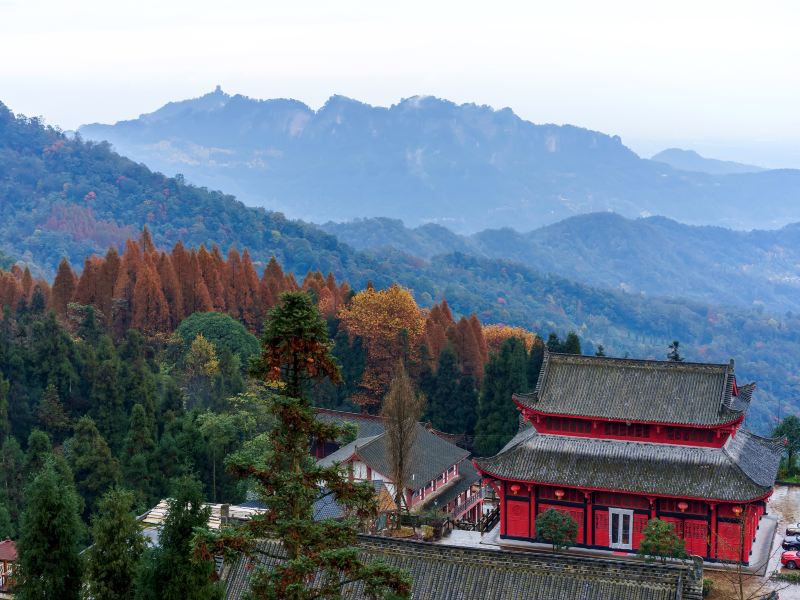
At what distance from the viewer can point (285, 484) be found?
18453 millimetres

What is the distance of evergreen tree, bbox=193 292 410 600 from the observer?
1797 centimetres

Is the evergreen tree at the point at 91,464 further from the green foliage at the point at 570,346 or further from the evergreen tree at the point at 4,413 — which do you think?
the green foliage at the point at 570,346

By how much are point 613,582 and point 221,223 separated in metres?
171

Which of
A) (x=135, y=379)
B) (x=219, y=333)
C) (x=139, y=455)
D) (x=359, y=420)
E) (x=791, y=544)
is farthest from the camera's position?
(x=219, y=333)

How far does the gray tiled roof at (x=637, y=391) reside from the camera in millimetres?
38219

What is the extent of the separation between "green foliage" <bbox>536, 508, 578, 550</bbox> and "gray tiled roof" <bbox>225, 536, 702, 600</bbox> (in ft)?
36.8

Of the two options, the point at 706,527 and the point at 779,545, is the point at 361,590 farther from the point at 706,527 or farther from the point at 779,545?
the point at 779,545

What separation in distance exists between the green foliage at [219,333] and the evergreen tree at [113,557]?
40976 millimetres

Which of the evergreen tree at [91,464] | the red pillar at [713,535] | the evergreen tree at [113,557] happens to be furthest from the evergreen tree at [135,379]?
the red pillar at [713,535]

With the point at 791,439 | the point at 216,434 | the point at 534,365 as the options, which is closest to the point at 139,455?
the point at 216,434

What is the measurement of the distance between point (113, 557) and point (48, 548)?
1.95m

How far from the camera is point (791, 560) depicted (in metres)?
35.8

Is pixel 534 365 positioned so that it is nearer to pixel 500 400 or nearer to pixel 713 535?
pixel 500 400

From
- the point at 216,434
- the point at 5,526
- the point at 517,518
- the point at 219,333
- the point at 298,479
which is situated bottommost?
the point at 5,526
